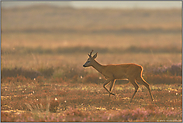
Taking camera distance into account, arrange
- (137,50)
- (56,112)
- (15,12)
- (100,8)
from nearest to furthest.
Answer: (56,112) < (137,50) < (15,12) < (100,8)

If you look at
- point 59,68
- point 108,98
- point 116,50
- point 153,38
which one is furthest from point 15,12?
point 108,98

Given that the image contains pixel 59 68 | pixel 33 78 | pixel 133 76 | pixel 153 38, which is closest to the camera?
pixel 133 76

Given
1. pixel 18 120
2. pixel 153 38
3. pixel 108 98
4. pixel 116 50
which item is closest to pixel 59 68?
pixel 108 98

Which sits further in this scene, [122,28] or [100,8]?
[100,8]

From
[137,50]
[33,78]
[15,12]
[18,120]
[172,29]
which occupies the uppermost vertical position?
[15,12]

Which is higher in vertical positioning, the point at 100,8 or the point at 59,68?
the point at 100,8

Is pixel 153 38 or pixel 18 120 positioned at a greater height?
pixel 153 38

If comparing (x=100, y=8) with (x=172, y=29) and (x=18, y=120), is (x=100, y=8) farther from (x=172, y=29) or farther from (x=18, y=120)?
(x=18, y=120)

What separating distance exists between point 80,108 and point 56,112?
3.25 feet

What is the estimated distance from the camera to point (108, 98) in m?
13.2

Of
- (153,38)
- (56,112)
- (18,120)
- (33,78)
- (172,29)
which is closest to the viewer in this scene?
(18,120)

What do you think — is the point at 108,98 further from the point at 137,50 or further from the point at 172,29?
the point at 172,29

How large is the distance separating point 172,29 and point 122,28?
10605mm

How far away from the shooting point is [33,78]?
1819 cm
